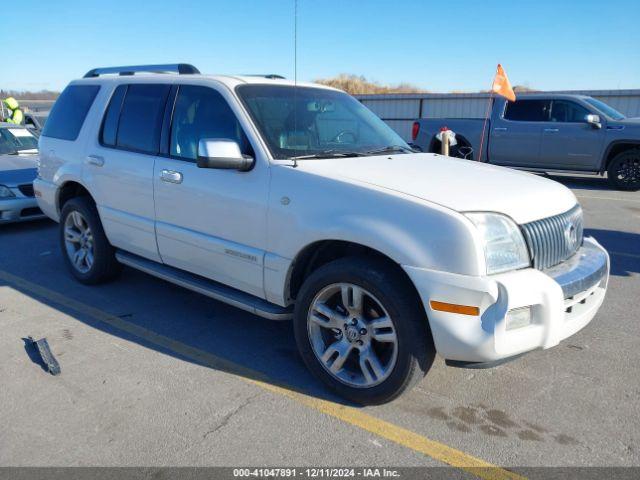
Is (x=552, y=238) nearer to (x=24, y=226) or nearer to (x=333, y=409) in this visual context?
(x=333, y=409)

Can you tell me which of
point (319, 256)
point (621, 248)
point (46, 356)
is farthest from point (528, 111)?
point (46, 356)

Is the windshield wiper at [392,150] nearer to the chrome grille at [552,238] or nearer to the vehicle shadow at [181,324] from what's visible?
the chrome grille at [552,238]

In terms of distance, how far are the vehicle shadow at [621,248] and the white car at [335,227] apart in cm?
248

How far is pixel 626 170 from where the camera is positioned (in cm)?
1088

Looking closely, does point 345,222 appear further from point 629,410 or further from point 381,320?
point 629,410

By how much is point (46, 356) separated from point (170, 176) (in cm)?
152

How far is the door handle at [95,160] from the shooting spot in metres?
4.65

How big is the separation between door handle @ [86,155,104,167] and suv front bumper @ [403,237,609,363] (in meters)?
3.14

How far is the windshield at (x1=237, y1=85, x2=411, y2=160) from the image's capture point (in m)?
3.62

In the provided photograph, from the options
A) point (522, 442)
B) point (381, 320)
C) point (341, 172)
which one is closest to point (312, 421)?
point (381, 320)

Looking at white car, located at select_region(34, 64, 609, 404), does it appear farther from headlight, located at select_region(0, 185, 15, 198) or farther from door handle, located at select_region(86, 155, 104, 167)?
headlight, located at select_region(0, 185, 15, 198)

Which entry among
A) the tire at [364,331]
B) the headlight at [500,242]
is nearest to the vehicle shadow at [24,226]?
the tire at [364,331]

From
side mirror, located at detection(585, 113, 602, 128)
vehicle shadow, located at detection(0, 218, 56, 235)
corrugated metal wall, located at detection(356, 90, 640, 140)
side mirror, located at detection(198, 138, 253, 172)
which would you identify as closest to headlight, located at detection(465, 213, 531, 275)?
side mirror, located at detection(198, 138, 253, 172)

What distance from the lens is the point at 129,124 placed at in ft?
14.8
